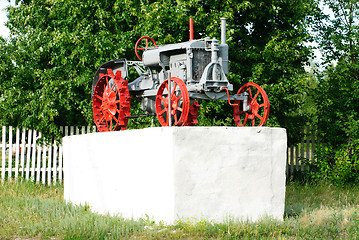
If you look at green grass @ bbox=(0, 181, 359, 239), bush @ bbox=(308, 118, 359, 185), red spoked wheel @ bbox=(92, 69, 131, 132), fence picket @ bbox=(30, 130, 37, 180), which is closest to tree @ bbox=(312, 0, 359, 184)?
bush @ bbox=(308, 118, 359, 185)

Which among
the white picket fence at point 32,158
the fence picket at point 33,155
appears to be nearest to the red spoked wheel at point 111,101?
the white picket fence at point 32,158

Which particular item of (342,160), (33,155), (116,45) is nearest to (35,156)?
(33,155)

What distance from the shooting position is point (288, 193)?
1112 centimetres

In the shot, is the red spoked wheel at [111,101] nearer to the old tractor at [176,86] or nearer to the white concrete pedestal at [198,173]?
the old tractor at [176,86]

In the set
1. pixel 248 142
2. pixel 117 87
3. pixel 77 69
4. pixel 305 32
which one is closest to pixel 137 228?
pixel 248 142

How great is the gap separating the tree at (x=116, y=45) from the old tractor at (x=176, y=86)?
7.63 feet

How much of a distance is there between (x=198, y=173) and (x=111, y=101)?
2.96 metres

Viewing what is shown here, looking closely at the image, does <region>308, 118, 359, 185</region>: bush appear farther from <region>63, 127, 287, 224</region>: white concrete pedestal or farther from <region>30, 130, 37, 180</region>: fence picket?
<region>30, 130, 37, 180</region>: fence picket

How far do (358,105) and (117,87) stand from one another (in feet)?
22.4

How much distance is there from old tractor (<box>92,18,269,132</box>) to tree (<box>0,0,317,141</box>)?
2326 mm

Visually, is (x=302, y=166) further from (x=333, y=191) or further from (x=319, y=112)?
(x=333, y=191)

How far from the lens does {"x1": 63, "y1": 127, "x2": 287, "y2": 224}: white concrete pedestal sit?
265 inches

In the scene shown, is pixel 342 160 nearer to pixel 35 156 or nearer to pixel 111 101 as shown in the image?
pixel 111 101

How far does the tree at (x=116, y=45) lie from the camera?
11773 millimetres
